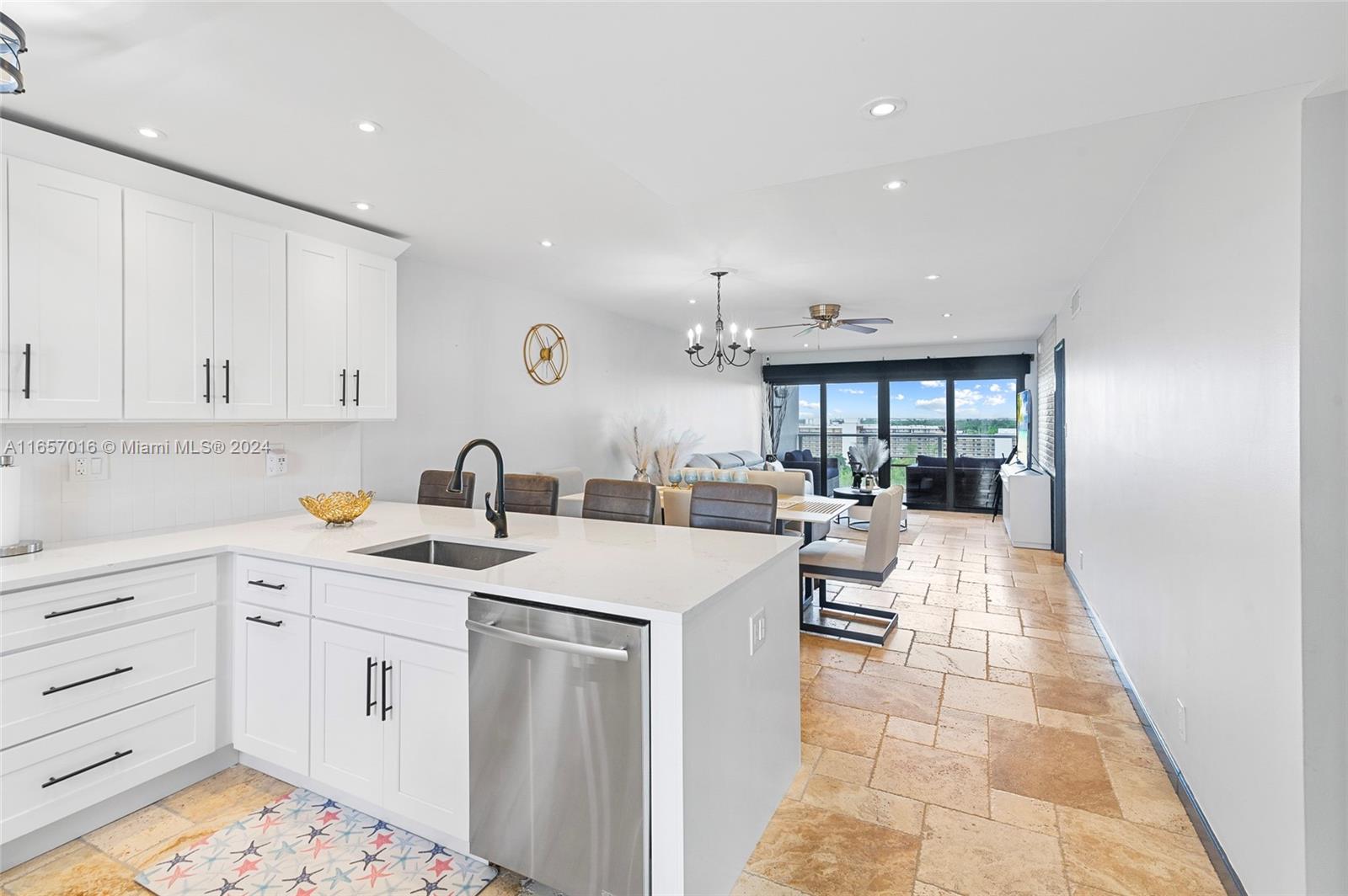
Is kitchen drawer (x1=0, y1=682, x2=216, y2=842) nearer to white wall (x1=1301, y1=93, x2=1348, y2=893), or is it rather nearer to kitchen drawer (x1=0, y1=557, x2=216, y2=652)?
kitchen drawer (x1=0, y1=557, x2=216, y2=652)

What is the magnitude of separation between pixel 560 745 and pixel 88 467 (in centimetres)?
248

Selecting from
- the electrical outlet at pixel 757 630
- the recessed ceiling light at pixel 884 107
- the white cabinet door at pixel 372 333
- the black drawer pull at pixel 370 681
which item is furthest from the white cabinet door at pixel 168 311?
the recessed ceiling light at pixel 884 107

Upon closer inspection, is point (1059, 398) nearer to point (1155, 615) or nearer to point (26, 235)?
point (1155, 615)

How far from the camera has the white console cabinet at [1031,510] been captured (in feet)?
21.1

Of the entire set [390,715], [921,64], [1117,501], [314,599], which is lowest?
[390,715]

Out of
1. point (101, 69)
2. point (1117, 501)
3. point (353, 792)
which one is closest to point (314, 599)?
point (353, 792)

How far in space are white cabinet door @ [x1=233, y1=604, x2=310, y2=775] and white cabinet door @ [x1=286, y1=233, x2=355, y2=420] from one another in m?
1.21

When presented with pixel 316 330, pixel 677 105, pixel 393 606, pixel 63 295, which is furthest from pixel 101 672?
pixel 677 105

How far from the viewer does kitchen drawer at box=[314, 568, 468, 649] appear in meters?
1.81

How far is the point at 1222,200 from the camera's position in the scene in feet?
6.26

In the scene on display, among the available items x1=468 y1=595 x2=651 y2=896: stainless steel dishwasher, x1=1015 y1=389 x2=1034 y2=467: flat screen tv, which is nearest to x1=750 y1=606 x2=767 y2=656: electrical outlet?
x1=468 y1=595 x2=651 y2=896: stainless steel dishwasher

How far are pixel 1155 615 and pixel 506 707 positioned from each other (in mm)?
2610

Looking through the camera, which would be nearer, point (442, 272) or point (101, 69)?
point (101, 69)

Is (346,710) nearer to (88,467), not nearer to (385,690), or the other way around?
(385,690)
